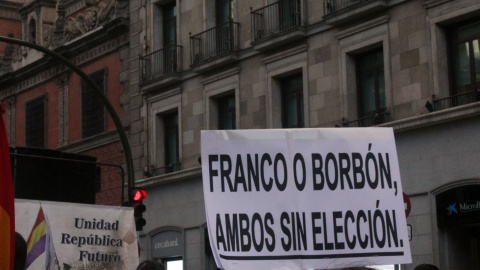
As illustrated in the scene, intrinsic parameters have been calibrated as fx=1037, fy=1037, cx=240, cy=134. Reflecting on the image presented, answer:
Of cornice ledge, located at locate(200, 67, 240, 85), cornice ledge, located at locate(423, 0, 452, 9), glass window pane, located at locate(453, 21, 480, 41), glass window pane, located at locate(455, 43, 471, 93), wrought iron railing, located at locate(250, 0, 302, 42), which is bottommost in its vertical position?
glass window pane, located at locate(455, 43, 471, 93)

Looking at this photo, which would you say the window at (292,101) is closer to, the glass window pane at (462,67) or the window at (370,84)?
the window at (370,84)

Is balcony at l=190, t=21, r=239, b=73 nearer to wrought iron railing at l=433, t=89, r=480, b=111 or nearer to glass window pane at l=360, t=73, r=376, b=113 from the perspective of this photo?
glass window pane at l=360, t=73, r=376, b=113

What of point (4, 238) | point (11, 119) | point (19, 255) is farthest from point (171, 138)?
point (4, 238)

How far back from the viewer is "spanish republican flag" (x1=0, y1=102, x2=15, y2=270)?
5246 millimetres

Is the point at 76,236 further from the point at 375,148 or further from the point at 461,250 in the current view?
the point at 461,250

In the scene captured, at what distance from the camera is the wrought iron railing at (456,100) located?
60.8ft

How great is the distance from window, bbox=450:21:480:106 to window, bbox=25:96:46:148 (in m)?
18.2

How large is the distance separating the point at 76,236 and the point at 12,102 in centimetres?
2431

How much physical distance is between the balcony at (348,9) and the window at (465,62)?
6.21 ft

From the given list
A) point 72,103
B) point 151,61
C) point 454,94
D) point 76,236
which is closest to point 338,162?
point 76,236

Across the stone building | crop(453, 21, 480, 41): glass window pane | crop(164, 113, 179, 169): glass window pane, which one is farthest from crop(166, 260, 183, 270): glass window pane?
crop(453, 21, 480, 41): glass window pane

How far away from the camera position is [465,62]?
62.3ft

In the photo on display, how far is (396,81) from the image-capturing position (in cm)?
2022

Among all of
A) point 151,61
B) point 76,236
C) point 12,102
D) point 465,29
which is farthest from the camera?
point 12,102
